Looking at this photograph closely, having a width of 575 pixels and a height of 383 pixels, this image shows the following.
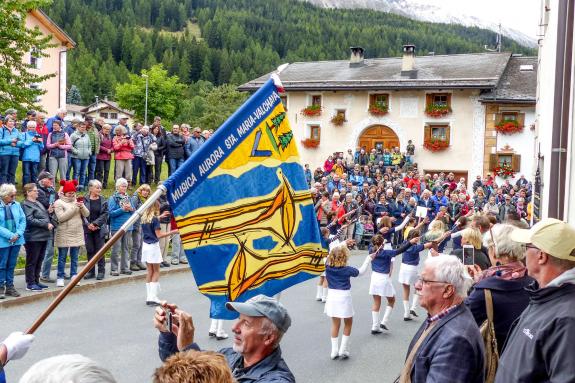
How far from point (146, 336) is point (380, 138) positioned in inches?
1346

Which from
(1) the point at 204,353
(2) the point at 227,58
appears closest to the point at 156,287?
(1) the point at 204,353

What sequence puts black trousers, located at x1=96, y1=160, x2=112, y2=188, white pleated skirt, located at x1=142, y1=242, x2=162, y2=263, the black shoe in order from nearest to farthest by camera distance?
the black shoe < white pleated skirt, located at x1=142, y1=242, x2=162, y2=263 < black trousers, located at x1=96, y1=160, x2=112, y2=188

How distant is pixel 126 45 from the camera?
419ft

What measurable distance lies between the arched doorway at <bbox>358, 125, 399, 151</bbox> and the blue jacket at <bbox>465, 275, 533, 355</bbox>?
123ft

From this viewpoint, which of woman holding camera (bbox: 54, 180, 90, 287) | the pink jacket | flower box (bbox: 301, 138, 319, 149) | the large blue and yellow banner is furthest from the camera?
flower box (bbox: 301, 138, 319, 149)

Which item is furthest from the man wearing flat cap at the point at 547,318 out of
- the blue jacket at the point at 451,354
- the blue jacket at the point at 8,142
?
the blue jacket at the point at 8,142

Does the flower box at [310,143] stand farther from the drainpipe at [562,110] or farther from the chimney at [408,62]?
the drainpipe at [562,110]

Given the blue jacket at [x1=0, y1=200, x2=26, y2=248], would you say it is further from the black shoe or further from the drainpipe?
the drainpipe

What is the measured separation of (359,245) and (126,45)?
116174 millimetres

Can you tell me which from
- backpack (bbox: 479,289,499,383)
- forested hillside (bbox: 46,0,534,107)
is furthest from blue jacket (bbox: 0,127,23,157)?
forested hillside (bbox: 46,0,534,107)

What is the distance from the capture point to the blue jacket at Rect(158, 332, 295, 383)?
3.42 m

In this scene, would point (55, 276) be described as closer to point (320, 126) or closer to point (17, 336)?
point (17, 336)

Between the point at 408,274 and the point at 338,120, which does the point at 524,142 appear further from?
the point at 408,274

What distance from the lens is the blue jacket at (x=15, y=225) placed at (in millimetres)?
10492
